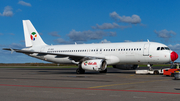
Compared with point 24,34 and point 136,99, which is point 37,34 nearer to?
point 24,34

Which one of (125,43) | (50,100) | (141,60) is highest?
(125,43)

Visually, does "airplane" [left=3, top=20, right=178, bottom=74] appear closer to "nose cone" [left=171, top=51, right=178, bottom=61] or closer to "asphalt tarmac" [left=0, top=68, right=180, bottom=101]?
"nose cone" [left=171, top=51, right=178, bottom=61]

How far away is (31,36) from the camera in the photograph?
40781 mm

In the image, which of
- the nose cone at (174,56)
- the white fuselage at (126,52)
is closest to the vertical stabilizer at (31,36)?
the white fuselage at (126,52)

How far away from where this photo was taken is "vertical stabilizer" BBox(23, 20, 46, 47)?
4042 cm

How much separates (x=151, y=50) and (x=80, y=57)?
919 cm

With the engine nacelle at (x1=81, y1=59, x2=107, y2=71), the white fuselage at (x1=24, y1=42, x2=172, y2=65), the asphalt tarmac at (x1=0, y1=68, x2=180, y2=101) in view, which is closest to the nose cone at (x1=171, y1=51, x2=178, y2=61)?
the white fuselage at (x1=24, y1=42, x2=172, y2=65)

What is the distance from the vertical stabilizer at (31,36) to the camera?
40.4m

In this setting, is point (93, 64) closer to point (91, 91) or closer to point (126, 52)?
point (126, 52)

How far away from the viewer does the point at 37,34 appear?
40969 millimetres

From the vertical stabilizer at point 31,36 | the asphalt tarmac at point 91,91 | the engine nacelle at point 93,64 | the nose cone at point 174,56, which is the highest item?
the vertical stabilizer at point 31,36

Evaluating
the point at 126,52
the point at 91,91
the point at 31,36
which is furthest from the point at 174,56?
the point at 31,36

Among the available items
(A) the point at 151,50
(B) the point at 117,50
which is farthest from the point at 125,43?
(A) the point at 151,50

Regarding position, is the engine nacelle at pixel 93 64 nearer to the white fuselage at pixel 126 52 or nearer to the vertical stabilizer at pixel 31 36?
the white fuselage at pixel 126 52
